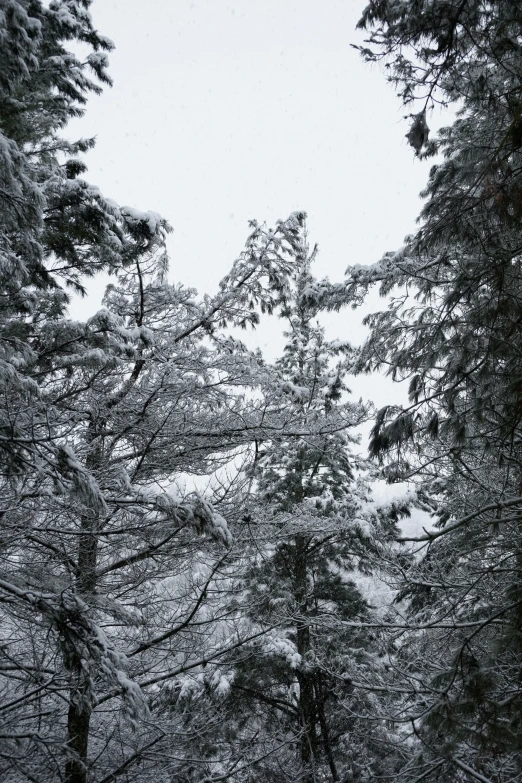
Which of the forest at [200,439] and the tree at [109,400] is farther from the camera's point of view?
the tree at [109,400]

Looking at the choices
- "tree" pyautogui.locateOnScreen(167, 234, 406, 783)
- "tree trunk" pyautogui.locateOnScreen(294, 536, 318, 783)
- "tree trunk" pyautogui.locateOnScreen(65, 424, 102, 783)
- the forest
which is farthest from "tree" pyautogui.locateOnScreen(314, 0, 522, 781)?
"tree trunk" pyautogui.locateOnScreen(294, 536, 318, 783)

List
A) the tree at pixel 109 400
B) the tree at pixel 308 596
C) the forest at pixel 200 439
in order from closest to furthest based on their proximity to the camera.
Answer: the forest at pixel 200 439 → the tree at pixel 109 400 → the tree at pixel 308 596

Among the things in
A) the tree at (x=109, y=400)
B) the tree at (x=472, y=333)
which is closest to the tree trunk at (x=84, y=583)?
the tree at (x=109, y=400)

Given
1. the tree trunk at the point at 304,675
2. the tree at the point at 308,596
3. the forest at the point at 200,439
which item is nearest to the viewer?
the forest at the point at 200,439

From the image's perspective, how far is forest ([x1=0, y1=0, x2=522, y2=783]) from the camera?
321cm

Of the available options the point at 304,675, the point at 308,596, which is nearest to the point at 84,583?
the point at 308,596

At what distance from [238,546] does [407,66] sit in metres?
5.04

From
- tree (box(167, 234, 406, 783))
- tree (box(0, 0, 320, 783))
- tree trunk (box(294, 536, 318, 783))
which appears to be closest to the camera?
tree (box(0, 0, 320, 783))

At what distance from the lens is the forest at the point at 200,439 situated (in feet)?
10.5

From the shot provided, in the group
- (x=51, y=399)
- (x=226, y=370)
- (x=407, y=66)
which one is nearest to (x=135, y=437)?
(x=51, y=399)

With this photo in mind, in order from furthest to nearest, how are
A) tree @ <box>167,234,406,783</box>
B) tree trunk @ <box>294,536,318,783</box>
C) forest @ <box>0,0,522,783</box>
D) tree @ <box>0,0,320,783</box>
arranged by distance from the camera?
tree trunk @ <box>294,536,318,783</box> < tree @ <box>167,234,406,783</box> < tree @ <box>0,0,320,783</box> < forest @ <box>0,0,522,783</box>

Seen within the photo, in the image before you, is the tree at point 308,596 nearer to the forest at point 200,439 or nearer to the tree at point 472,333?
the forest at point 200,439

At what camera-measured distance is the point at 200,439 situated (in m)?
6.04

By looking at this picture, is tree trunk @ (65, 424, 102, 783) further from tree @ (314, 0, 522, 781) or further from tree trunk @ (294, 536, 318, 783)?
tree trunk @ (294, 536, 318, 783)
